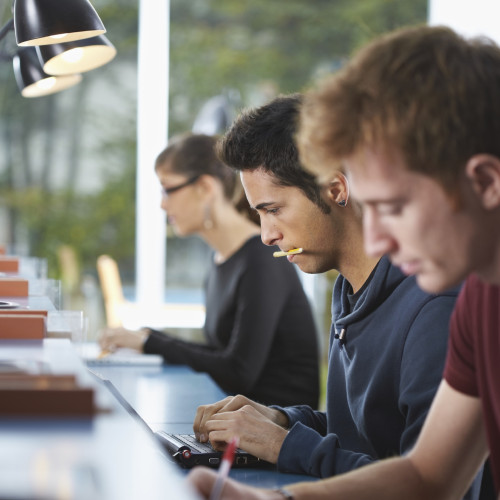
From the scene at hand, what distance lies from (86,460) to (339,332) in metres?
1.08

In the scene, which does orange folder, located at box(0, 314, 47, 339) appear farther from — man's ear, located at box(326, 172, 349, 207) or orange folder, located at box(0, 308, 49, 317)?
man's ear, located at box(326, 172, 349, 207)

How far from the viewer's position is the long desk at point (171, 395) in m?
1.52

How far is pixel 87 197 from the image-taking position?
6.36 meters

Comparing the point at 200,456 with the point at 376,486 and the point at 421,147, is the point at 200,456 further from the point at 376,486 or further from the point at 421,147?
the point at 421,147

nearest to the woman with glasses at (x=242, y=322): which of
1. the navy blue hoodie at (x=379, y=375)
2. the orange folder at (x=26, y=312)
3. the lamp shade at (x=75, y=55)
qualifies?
the lamp shade at (x=75, y=55)

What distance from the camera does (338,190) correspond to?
6.06ft

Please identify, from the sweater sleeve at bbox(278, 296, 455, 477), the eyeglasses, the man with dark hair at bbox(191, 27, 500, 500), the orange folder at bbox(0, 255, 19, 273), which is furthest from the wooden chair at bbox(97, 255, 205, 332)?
the man with dark hair at bbox(191, 27, 500, 500)

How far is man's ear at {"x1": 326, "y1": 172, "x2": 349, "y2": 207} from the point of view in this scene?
1823mm

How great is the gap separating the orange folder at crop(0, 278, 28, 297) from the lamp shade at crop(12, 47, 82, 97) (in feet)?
3.00

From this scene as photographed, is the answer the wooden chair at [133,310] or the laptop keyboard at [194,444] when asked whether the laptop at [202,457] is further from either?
the wooden chair at [133,310]

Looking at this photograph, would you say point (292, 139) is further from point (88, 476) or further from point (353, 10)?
point (353, 10)

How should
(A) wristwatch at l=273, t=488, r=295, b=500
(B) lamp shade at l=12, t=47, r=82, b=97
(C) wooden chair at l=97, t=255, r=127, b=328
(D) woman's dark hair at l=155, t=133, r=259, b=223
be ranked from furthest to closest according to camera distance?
(C) wooden chair at l=97, t=255, r=127, b=328 < (D) woman's dark hair at l=155, t=133, r=259, b=223 < (B) lamp shade at l=12, t=47, r=82, b=97 < (A) wristwatch at l=273, t=488, r=295, b=500

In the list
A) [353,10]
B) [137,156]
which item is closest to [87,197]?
[137,156]

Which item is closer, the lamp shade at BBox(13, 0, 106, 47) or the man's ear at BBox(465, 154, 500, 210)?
the man's ear at BBox(465, 154, 500, 210)
